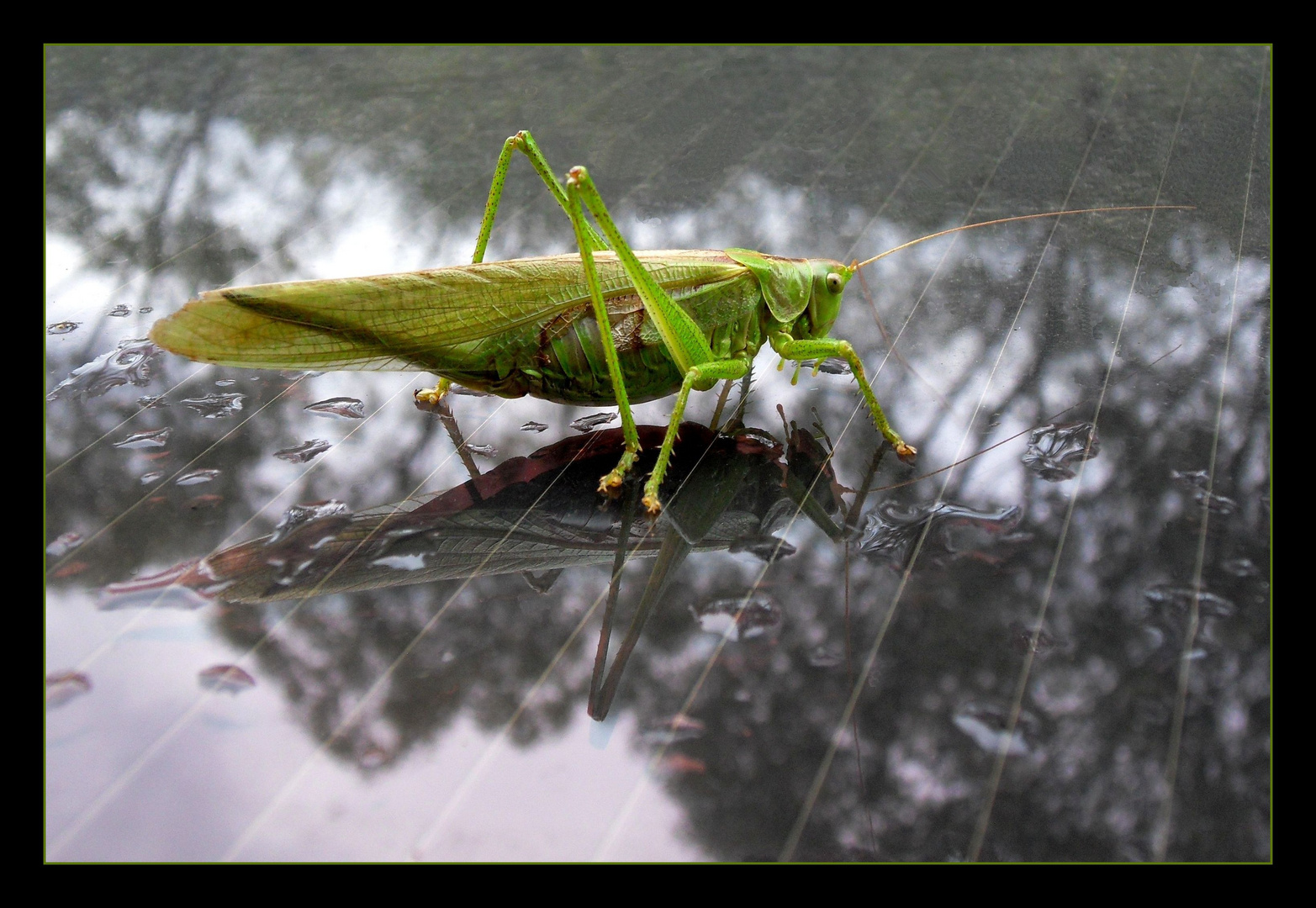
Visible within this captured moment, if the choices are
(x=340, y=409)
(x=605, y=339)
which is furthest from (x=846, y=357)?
(x=340, y=409)

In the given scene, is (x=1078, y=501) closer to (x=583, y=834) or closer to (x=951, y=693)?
(x=951, y=693)

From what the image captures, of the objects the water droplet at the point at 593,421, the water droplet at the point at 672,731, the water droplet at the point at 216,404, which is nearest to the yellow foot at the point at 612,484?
the water droplet at the point at 593,421

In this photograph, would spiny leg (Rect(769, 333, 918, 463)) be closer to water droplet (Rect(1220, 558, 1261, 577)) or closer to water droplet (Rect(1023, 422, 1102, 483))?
water droplet (Rect(1023, 422, 1102, 483))

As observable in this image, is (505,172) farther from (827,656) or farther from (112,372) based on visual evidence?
(827,656)

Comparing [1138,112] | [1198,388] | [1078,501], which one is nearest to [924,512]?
[1078,501]

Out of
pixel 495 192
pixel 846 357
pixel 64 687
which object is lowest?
pixel 64 687

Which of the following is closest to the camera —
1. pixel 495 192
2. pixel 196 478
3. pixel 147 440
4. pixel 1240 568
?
pixel 1240 568

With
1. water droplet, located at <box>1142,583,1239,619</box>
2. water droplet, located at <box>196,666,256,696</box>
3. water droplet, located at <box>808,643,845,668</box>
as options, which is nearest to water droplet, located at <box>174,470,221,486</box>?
water droplet, located at <box>196,666,256,696</box>
